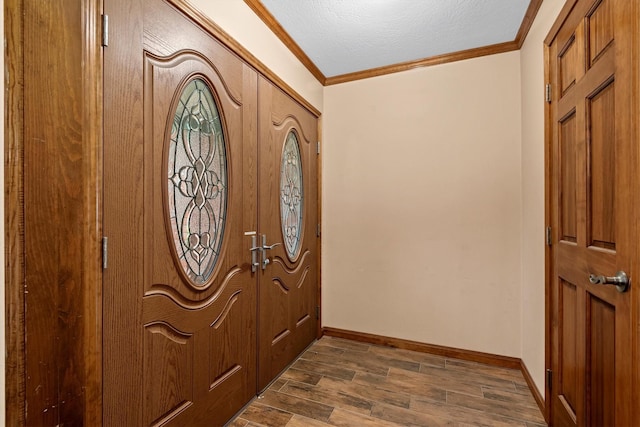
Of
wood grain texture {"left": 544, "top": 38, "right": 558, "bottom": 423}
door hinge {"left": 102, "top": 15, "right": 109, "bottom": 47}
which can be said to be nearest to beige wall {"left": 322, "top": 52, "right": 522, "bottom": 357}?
wood grain texture {"left": 544, "top": 38, "right": 558, "bottom": 423}

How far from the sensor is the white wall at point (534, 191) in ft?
6.20

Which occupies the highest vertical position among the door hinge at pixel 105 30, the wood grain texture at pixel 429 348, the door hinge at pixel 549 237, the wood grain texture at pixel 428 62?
the wood grain texture at pixel 428 62

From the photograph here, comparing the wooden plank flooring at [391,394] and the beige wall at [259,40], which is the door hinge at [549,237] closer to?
the wooden plank flooring at [391,394]

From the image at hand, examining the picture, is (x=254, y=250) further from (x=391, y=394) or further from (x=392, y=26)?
(x=392, y=26)

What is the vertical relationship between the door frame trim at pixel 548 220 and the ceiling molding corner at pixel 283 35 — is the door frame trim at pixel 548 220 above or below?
below

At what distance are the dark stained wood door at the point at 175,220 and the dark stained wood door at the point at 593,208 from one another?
5.55 feet

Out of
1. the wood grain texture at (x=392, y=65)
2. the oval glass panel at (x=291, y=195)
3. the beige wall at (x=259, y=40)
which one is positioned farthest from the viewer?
the oval glass panel at (x=291, y=195)

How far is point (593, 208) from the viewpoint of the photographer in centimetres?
127

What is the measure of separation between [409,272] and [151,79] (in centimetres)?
239

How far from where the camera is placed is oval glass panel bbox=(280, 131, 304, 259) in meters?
2.37

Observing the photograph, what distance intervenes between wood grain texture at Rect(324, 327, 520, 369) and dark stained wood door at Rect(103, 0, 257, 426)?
4.05 feet

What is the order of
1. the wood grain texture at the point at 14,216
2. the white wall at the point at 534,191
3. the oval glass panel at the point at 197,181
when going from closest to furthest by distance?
the wood grain texture at the point at 14,216 < the oval glass panel at the point at 197,181 < the white wall at the point at 534,191

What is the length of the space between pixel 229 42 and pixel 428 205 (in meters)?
1.98

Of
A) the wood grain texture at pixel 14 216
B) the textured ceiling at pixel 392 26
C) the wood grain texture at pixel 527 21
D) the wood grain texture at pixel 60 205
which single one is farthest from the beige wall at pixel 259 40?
the wood grain texture at pixel 527 21
